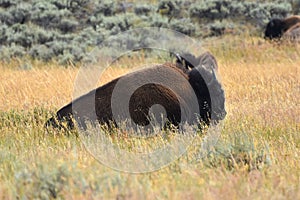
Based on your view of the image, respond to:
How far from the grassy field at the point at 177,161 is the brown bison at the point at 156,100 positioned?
31cm

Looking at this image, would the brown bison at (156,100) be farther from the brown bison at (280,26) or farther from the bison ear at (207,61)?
the brown bison at (280,26)

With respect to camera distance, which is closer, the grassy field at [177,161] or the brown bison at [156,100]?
the grassy field at [177,161]

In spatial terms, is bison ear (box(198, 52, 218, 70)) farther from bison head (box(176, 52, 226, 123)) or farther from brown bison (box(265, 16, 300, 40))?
brown bison (box(265, 16, 300, 40))

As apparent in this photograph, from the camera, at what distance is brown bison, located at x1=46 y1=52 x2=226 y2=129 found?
21.9 feet

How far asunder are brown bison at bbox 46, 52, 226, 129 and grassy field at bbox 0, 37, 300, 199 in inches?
12.0

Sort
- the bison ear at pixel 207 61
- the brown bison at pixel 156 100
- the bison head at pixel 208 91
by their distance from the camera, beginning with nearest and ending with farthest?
the brown bison at pixel 156 100 < the bison head at pixel 208 91 < the bison ear at pixel 207 61

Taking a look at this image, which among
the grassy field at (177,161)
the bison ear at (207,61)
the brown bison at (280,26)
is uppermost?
the bison ear at (207,61)

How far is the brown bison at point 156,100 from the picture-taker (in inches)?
263

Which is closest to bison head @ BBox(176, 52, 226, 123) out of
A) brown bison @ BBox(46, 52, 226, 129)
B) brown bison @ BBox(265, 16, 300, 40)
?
brown bison @ BBox(46, 52, 226, 129)

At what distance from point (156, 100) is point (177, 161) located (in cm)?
187

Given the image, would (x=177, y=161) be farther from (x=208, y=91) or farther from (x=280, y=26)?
(x=280, y=26)

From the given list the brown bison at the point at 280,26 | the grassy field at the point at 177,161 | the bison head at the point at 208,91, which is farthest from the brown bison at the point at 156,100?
the brown bison at the point at 280,26

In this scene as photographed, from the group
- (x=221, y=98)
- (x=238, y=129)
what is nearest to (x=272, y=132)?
(x=238, y=129)

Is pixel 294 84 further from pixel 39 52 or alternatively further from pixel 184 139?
pixel 39 52
